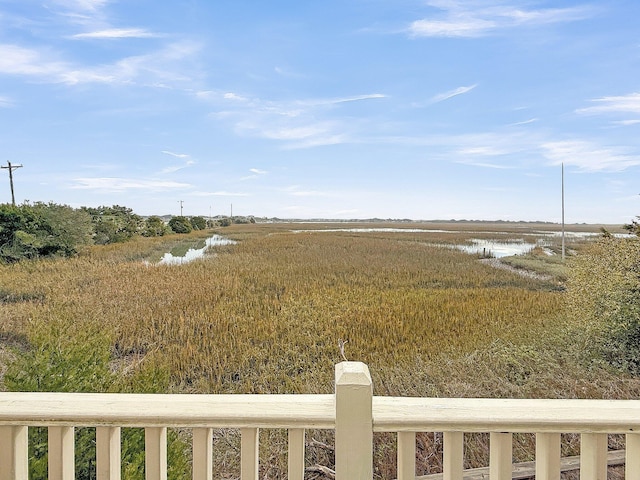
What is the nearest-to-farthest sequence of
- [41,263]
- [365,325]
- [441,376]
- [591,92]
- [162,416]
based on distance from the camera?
[162,416] → [441,376] → [591,92] → [365,325] → [41,263]

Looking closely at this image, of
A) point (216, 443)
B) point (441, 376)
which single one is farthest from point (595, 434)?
point (441, 376)

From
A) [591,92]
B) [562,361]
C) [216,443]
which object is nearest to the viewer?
[216,443]

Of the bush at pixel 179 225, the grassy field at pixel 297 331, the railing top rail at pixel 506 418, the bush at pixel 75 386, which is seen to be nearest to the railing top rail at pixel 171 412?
the railing top rail at pixel 506 418

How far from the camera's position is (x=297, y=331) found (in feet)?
13.8

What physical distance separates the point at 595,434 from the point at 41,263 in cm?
805

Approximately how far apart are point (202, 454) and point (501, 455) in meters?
0.67

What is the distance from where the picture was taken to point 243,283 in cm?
633

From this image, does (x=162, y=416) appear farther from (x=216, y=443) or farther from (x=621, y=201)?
(x=621, y=201)

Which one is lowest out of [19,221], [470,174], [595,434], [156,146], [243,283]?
[243,283]

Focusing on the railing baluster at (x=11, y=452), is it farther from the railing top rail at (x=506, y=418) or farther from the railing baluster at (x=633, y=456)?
the railing baluster at (x=633, y=456)

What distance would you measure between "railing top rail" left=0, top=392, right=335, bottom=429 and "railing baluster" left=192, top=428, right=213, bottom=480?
0.18 ft

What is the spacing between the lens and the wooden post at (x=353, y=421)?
771 millimetres

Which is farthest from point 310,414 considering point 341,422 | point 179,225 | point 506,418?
point 179,225

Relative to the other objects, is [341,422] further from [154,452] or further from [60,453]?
[60,453]
